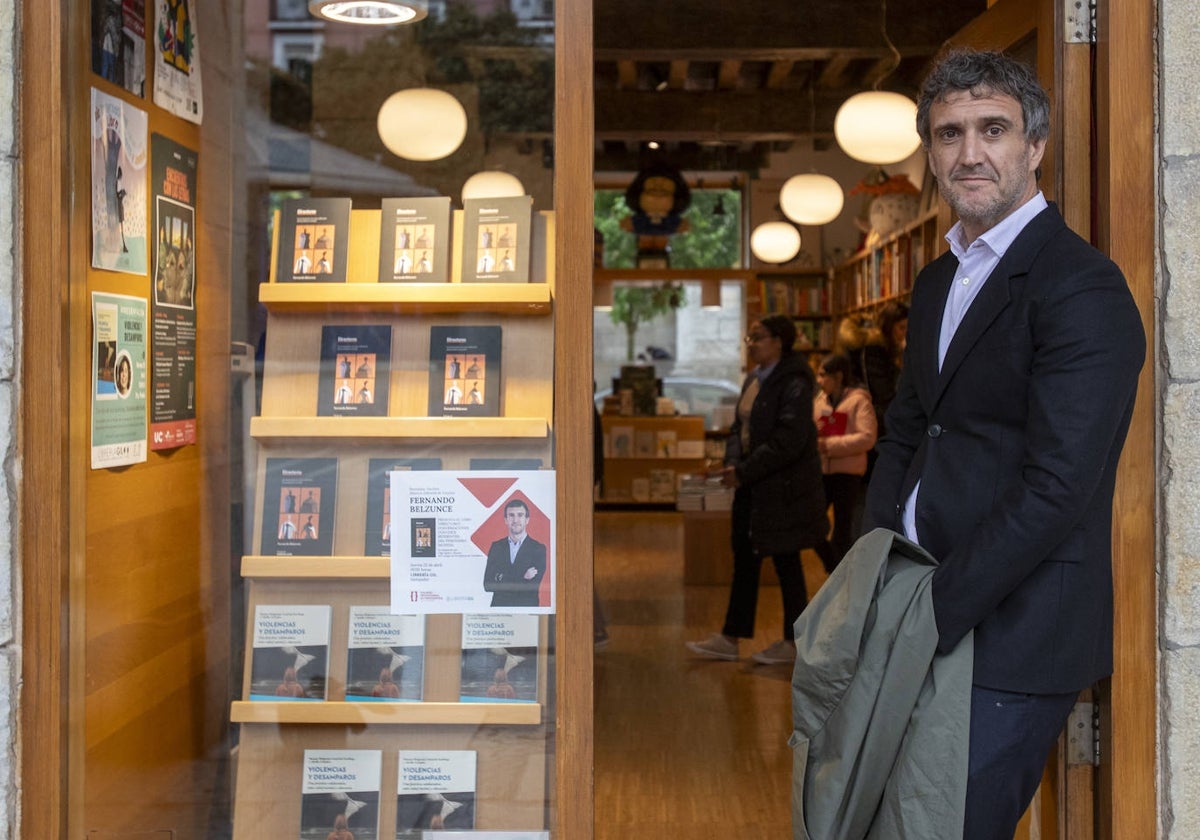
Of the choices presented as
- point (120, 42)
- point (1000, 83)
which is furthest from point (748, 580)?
point (1000, 83)

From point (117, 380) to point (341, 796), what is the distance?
1037 mm

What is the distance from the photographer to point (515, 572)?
8.05 ft

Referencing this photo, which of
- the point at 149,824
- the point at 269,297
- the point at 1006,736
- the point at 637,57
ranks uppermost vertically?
the point at 637,57

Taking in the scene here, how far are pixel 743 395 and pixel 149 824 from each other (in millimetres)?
4178

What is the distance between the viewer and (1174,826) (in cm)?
223

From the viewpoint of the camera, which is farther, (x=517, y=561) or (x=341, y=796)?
(x=341, y=796)

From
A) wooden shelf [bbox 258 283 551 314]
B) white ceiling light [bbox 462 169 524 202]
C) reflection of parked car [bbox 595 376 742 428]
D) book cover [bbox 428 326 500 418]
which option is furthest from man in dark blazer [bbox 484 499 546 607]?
reflection of parked car [bbox 595 376 742 428]

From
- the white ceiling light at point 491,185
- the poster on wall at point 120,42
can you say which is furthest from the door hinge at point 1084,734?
the poster on wall at point 120,42

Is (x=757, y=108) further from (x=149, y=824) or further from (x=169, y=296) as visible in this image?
(x=149, y=824)

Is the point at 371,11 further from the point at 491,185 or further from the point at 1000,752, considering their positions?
the point at 1000,752

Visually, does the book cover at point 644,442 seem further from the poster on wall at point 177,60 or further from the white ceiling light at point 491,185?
the white ceiling light at point 491,185

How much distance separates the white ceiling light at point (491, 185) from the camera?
2.63 m

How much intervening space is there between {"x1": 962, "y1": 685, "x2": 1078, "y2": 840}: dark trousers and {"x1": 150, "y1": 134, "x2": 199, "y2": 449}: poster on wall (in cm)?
200

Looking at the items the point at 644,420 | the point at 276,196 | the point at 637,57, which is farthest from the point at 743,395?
the point at 644,420
